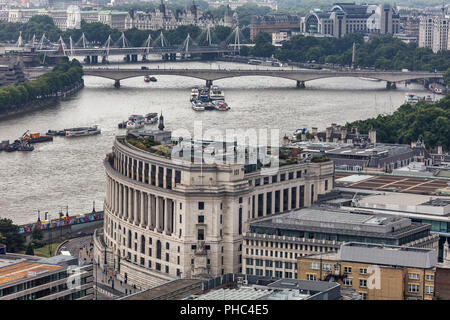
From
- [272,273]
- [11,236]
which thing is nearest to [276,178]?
[272,273]

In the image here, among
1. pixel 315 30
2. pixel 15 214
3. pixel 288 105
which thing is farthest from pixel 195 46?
pixel 15 214

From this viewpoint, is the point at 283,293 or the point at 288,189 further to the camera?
the point at 288,189

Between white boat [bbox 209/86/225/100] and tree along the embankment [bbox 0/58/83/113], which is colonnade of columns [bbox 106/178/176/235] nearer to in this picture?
tree along the embankment [bbox 0/58/83/113]

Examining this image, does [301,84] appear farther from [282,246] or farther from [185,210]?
[282,246]

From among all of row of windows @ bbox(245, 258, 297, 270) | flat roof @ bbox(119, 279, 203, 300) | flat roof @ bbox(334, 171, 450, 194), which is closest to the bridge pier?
flat roof @ bbox(334, 171, 450, 194)

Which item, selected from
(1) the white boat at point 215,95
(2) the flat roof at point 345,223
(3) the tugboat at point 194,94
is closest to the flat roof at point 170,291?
(2) the flat roof at point 345,223
